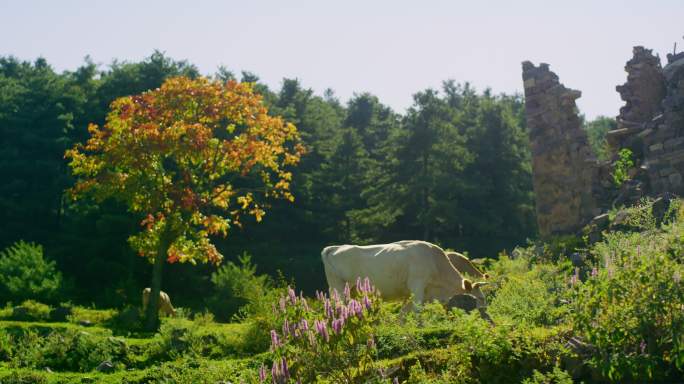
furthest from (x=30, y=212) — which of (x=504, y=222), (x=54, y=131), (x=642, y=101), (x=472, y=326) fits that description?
(x=472, y=326)

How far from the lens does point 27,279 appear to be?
2241 cm

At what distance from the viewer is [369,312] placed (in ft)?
23.2

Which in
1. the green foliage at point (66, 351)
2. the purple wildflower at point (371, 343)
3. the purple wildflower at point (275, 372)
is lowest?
the green foliage at point (66, 351)

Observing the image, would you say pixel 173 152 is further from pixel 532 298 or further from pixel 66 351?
pixel 532 298

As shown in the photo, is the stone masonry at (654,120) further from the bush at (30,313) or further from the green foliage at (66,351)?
the bush at (30,313)

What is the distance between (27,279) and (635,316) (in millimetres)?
19831

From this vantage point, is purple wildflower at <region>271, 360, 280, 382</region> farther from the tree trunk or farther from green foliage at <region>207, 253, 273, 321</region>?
green foliage at <region>207, 253, 273, 321</region>

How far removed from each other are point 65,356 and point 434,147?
2682cm

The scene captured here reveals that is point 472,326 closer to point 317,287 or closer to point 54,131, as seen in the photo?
point 317,287

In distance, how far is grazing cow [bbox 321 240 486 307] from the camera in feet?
40.5

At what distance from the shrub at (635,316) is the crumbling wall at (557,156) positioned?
11902mm

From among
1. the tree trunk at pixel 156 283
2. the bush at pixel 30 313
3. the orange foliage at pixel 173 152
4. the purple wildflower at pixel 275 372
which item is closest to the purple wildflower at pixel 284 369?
the purple wildflower at pixel 275 372

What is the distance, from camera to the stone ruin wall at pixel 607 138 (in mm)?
16625

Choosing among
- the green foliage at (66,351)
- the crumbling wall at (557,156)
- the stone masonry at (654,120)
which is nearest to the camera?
the green foliage at (66,351)
